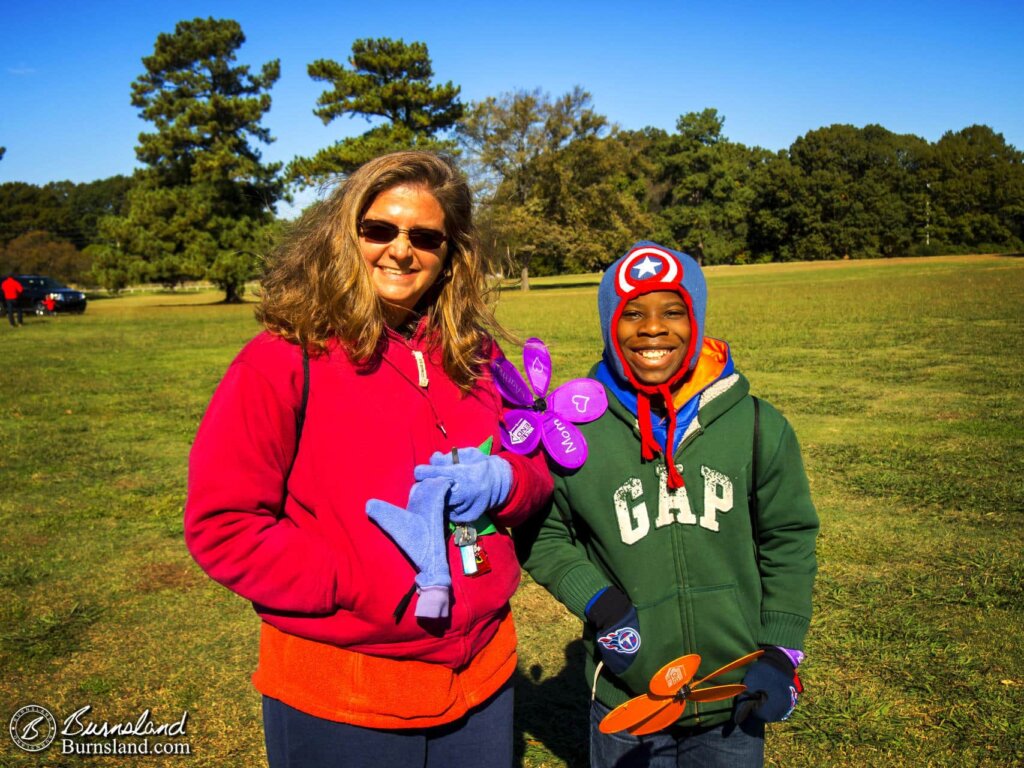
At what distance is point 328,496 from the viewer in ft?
5.43

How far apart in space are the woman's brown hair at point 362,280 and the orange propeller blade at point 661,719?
2.91ft

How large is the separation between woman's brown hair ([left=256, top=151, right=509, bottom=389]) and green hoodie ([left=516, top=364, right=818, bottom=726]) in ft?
1.56

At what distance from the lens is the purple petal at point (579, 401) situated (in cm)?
211

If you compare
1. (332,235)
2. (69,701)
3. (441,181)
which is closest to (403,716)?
(332,235)

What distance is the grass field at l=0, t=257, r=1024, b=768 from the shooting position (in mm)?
3326

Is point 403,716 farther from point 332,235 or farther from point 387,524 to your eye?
point 332,235

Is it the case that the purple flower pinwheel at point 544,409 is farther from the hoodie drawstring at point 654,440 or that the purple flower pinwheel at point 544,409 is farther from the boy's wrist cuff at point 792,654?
the boy's wrist cuff at point 792,654

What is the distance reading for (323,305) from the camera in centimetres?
175

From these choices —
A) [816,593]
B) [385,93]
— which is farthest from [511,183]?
[816,593]

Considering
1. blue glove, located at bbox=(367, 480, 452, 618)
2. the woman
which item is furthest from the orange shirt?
Result: blue glove, located at bbox=(367, 480, 452, 618)

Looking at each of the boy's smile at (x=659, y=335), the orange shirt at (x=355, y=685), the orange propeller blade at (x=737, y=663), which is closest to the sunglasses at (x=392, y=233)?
the boy's smile at (x=659, y=335)

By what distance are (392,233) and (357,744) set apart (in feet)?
3.73

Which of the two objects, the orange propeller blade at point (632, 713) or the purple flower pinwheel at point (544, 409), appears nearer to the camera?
the orange propeller blade at point (632, 713)

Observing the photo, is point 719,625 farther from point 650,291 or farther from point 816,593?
point 816,593
